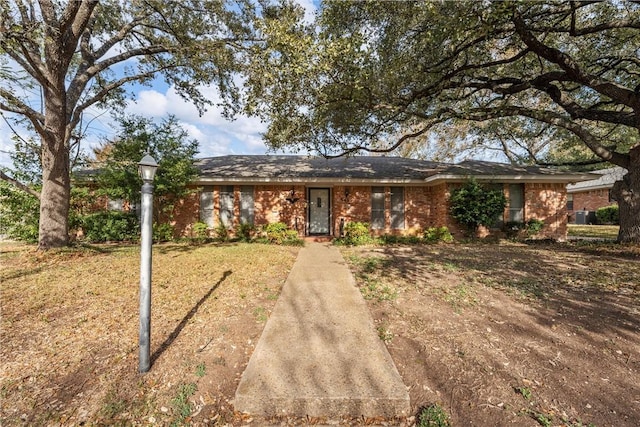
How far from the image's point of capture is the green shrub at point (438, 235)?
10454 mm

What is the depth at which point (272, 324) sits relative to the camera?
352cm

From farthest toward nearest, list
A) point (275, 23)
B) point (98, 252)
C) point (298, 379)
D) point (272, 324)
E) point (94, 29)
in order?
point (94, 29)
point (98, 252)
point (275, 23)
point (272, 324)
point (298, 379)

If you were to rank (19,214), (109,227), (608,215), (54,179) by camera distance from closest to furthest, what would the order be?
(54,179), (19,214), (109,227), (608,215)

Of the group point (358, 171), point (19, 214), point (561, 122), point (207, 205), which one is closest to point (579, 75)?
point (561, 122)

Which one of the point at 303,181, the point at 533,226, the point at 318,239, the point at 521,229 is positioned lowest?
the point at 318,239

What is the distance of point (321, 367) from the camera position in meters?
2.59

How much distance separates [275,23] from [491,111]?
727 cm

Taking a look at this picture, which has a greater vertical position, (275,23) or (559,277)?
(275,23)

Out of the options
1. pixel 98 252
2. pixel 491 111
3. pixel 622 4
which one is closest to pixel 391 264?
pixel 491 111

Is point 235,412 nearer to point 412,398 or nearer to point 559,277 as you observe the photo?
point 412,398

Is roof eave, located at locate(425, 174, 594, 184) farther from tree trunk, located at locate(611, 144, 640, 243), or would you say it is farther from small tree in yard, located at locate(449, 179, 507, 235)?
tree trunk, located at locate(611, 144, 640, 243)

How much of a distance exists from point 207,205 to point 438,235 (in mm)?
Result: 9802

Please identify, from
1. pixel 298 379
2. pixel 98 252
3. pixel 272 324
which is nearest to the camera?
pixel 298 379

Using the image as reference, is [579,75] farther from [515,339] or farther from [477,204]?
[515,339]
